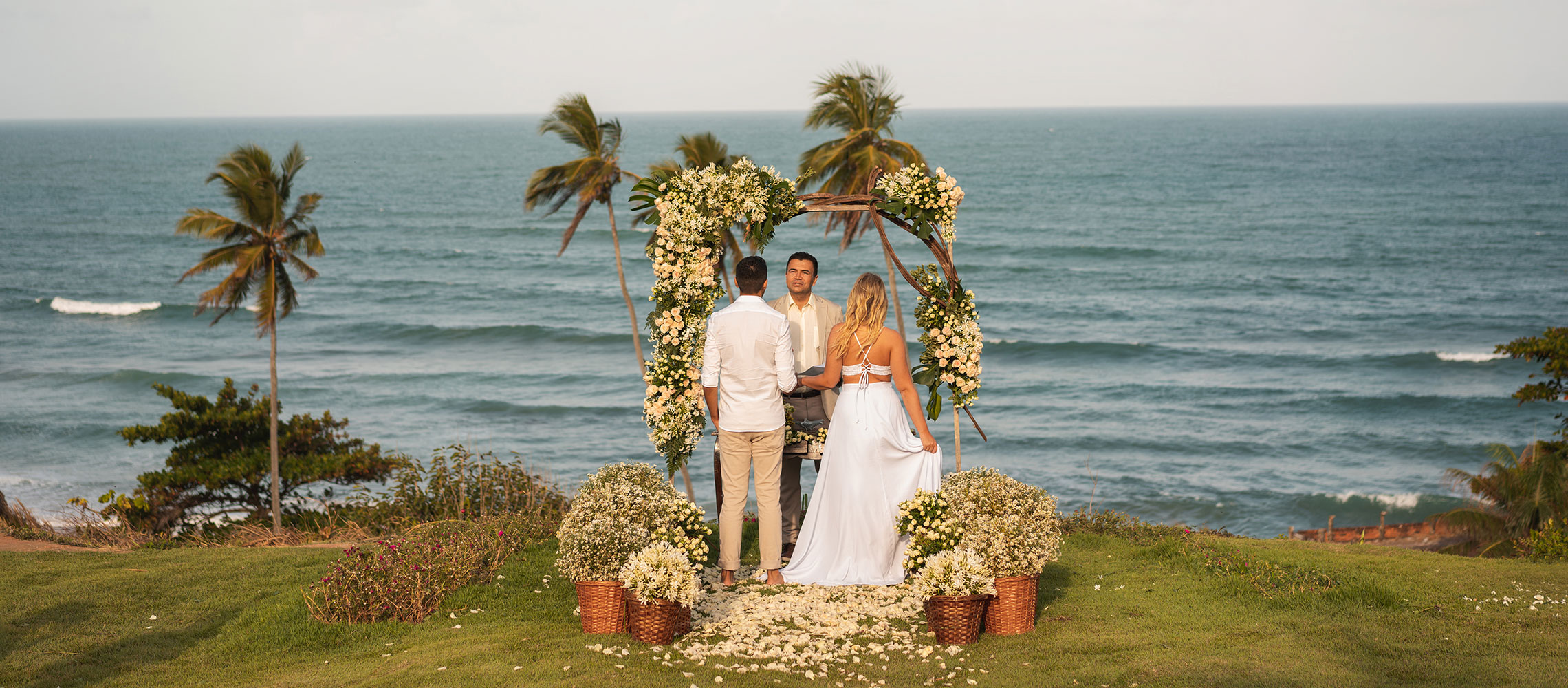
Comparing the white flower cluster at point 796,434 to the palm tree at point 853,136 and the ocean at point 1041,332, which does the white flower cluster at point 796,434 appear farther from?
the ocean at point 1041,332

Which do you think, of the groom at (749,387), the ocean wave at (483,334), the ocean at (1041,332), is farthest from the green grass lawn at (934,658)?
the ocean wave at (483,334)

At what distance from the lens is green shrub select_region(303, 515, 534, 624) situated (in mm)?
6781

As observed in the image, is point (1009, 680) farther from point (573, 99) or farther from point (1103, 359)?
point (1103, 359)

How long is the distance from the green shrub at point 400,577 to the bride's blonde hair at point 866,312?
3132mm

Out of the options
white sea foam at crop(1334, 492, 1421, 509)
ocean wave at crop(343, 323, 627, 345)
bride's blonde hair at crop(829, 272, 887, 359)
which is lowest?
white sea foam at crop(1334, 492, 1421, 509)

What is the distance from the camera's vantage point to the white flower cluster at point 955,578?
600 cm

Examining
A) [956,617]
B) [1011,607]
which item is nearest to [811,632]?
[956,617]

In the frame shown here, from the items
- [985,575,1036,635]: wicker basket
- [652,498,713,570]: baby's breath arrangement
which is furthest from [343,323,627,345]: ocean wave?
[985,575,1036,635]: wicker basket

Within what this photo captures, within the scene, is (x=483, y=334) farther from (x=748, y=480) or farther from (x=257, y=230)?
(x=748, y=480)

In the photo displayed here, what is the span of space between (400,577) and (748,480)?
2398mm

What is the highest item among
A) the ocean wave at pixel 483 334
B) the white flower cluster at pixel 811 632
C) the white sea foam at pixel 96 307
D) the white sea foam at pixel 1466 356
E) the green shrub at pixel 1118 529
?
the white flower cluster at pixel 811 632

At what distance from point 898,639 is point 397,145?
495 feet

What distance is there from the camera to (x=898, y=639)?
20.5 feet

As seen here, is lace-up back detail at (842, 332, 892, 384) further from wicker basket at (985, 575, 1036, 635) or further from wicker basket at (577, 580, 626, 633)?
wicker basket at (577, 580, 626, 633)
